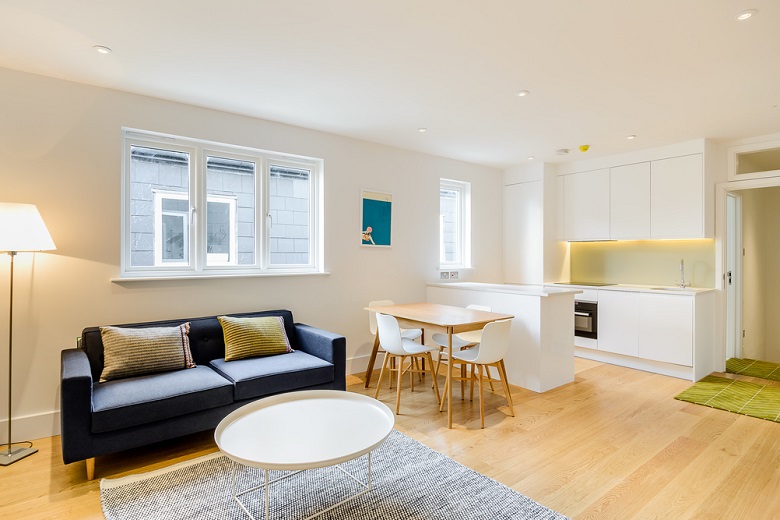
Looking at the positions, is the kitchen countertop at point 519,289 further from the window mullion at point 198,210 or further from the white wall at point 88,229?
the window mullion at point 198,210

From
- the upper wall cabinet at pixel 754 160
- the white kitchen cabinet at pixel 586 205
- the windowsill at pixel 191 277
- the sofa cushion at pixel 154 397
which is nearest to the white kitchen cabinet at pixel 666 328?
the white kitchen cabinet at pixel 586 205

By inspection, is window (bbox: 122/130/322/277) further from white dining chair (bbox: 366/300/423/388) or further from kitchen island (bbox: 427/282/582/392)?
kitchen island (bbox: 427/282/582/392)

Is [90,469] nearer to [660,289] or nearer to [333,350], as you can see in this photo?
[333,350]

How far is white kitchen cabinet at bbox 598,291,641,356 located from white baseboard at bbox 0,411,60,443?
5.42 m

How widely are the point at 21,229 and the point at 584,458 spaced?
384 centimetres

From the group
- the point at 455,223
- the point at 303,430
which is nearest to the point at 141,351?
the point at 303,430

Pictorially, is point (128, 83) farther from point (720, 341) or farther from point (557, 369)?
point (720, 341)

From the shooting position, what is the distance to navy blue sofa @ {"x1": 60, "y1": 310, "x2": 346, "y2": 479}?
2340mm

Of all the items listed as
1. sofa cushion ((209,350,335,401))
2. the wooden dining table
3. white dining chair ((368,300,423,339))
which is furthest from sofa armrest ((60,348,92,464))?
white dining chair ((368,300,423,339))

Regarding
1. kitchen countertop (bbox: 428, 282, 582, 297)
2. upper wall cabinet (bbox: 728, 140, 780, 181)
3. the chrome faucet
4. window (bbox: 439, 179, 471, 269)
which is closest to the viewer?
kitchen countertop (bbox: 428, 282, 582, 297)

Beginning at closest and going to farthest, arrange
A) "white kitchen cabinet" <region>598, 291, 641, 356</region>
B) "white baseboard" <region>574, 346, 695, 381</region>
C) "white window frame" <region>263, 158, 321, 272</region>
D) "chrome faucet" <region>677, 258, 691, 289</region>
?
"white window frame" <region>263, 158, 321, 272</region> → "white baseboard" <region>574, 346, 695, 381</region> → "white kitchen cabinet" <region>598, 291, 641, 356</region> → "chrome faucet" <region>677, 258, 691, 289</region>

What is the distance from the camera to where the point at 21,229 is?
260 centimetres

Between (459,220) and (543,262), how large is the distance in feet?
4.19

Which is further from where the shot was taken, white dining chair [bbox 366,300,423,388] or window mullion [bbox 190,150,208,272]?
white dining chair [bbox 366,300,423,388]
